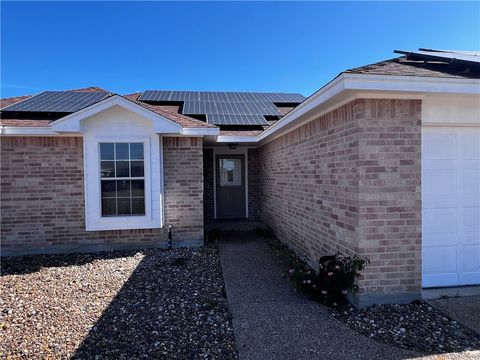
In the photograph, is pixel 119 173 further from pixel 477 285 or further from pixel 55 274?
pixel 477 285

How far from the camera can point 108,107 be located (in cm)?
630

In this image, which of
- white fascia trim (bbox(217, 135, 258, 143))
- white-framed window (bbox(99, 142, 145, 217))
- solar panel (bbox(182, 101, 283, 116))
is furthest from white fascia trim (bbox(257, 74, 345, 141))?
solar panel (bbox(182, 101, 283, 116))

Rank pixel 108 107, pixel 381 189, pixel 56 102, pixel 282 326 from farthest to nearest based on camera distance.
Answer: pixel 56 102 → pixel 108 107 → pixel 381 189 → pixel 282 326

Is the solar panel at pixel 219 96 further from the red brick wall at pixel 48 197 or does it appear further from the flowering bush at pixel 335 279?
the flowering bush at pixel 335 279

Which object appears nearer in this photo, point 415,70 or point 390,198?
point 390,198

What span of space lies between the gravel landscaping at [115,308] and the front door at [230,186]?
163 inches

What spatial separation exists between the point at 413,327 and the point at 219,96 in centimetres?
1080

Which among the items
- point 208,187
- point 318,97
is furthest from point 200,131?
point 208,187

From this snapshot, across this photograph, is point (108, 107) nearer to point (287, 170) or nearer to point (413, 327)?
point (287, 170)

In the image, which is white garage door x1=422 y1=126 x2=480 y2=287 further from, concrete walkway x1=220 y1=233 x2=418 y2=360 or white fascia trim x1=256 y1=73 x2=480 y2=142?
concrete walkway x1=220 y1=233 x2=418 y2=360

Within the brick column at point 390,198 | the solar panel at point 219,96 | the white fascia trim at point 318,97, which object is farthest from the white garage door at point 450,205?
the solar panel at point 219,96

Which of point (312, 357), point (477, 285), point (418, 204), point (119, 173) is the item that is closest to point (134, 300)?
point (312, 357)

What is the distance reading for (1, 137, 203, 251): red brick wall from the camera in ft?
21.6

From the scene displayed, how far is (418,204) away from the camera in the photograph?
3.85 m
